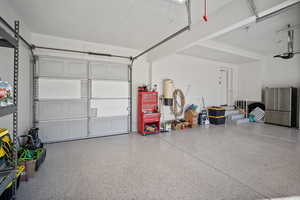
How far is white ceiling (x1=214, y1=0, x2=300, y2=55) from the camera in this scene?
323 centimetres

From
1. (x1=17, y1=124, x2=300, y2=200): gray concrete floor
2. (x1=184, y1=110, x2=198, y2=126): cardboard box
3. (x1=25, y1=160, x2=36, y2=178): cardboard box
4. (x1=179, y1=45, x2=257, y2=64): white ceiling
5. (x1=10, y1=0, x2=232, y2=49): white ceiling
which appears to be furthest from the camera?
(x1=184, y1=110, x2=198, y2=126): cardboard box

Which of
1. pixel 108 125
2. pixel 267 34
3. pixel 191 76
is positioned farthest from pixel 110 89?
pixel 267 34

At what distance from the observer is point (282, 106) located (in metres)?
5.81

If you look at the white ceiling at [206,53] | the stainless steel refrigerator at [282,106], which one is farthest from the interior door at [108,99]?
the stainless steel refrigerator at [282,106]

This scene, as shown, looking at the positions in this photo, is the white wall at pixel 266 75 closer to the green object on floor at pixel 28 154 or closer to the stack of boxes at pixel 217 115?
the stack of boxes at pixel 217 115

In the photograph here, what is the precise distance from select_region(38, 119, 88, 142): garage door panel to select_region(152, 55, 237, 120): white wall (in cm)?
308

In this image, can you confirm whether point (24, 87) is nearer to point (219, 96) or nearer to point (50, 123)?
point (50, 123)

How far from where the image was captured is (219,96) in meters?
7.27

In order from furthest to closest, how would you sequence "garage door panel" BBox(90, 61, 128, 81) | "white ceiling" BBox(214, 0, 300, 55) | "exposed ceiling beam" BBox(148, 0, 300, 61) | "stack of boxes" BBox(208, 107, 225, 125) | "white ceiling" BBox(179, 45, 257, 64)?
"stack of boxes" BBox(208, 107, 225, 125), "white ceiling" BBox(179, 45, 257, 64), "garage door panel" BBox(90, 61, 128, 81), "white ceiling" BBox(214, 0, 300, 55), "exposed ceiling beam" BBox(148, 0, 300, 61)

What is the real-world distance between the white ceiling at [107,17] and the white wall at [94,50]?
0.20 meters

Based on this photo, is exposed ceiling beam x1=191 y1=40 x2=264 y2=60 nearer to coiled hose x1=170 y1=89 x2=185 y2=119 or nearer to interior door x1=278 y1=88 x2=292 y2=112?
interior door x1=278 y1=88 x2=292 y2=112

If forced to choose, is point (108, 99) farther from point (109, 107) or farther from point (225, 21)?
point (225, 21)

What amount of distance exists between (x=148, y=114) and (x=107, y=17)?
10.1 ft

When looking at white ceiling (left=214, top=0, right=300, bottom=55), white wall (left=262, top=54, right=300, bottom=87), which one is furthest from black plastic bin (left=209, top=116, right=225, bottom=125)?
white ceiling (left=214, top=0, right=300, bottom=55)
